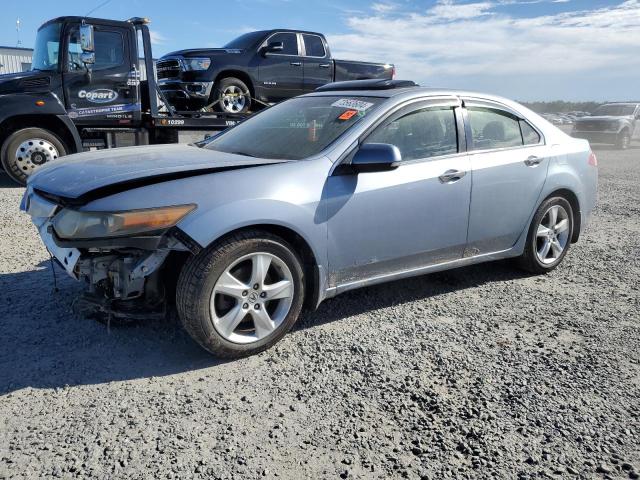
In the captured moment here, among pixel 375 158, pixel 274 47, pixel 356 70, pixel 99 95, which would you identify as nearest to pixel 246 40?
pixel 274 47

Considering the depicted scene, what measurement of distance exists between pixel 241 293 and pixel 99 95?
662 centimetres

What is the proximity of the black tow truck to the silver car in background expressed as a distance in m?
4.97

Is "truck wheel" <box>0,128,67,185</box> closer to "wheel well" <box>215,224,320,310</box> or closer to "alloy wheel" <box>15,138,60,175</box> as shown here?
"alloy wheel" <box>15,138,60,175</box>

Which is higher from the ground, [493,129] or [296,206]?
[493,129]

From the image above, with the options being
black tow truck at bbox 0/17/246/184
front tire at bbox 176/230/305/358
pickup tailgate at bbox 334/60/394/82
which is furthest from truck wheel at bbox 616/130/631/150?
front tire at bbox 176/230/305/358

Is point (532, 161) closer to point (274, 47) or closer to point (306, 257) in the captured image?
point (306, 257)

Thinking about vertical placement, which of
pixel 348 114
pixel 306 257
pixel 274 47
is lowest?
pixel 306 257

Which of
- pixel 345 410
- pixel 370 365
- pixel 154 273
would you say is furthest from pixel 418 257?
pixel 154 273

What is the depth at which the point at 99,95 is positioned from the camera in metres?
8.38

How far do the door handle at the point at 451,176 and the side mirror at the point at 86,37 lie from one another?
6.36m

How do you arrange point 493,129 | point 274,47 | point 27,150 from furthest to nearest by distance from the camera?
point 274,47, point 27,150, point 493,129

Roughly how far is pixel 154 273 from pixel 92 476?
3.83 feet

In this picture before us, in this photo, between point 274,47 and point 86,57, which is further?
point 274,47

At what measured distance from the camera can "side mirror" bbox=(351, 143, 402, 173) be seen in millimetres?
3301
